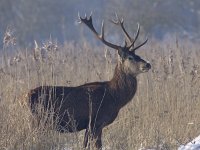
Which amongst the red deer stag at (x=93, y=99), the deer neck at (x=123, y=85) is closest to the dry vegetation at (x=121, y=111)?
the red deer stag at (x=93, y=99)

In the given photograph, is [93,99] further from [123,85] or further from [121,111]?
[121,111]

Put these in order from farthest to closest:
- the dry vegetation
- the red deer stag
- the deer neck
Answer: the deer neck → the red deer stag → the dry vegetation

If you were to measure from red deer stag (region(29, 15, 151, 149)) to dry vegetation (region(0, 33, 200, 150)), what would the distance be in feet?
0.68

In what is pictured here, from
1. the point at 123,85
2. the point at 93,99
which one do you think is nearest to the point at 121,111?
the point at 123,85

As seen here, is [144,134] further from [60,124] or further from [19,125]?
[19,125]

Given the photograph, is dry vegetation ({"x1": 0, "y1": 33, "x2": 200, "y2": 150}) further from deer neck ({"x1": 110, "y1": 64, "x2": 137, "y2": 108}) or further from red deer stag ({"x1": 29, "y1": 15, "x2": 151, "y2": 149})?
deer neck ({"x1": 110, "y1": 64, "x2": 137, "y2": 108})

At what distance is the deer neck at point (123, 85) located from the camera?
10.7m

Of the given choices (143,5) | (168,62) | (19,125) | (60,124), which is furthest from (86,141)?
(143,5)

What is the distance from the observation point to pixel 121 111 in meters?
11.7

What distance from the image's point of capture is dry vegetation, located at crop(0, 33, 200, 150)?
30.2 feet

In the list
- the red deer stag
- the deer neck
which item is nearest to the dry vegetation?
the red deer stag

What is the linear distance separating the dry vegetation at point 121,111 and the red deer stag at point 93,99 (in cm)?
21

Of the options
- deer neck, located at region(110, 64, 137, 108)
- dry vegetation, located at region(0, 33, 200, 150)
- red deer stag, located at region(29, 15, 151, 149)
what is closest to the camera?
dry vegetation, located at region(0, 33, 200, 150)

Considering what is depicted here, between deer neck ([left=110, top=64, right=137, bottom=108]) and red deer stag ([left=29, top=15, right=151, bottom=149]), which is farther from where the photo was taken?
deer neck ([left=110, top=64, right=137, bottom=108])
